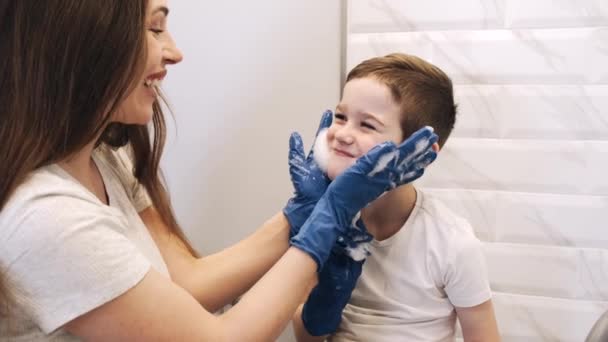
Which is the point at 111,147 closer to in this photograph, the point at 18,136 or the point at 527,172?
the point at 18,136

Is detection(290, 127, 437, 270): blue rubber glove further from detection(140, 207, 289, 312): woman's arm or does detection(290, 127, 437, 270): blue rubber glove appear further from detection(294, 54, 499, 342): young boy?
detection(140, 207, 289, 312): woman's arm

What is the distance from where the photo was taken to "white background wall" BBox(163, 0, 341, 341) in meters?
1.27

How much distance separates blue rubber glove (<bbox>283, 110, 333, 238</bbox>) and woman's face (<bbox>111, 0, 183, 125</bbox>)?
294mm

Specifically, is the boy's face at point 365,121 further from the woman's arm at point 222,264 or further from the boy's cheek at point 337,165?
the woman's arm at point 222,264

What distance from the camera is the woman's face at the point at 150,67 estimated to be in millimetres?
781

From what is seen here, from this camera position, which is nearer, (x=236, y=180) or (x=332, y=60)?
(x=332, y=60)

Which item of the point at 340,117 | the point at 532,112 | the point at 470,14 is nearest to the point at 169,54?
the point at 340,117

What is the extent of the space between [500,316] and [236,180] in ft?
2.42

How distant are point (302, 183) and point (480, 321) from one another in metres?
0.40

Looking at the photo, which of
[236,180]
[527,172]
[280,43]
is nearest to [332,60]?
[280,43]

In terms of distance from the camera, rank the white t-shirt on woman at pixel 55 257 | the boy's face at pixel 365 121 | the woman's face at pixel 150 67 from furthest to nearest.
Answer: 1. the boy's face at pixel 365 121
2. the woman's face at pixel 150 67
3. the white t-shirt on woman at pixel 55 257

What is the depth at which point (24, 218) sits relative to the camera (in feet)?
2.14

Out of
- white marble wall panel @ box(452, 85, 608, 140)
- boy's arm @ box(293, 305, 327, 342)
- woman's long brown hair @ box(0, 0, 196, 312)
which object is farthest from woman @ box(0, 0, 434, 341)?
white marble wall panel @ box(452, 85, 608, 140)

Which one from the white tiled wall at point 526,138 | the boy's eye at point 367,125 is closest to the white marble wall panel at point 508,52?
the white tiled wall at point 526,138
